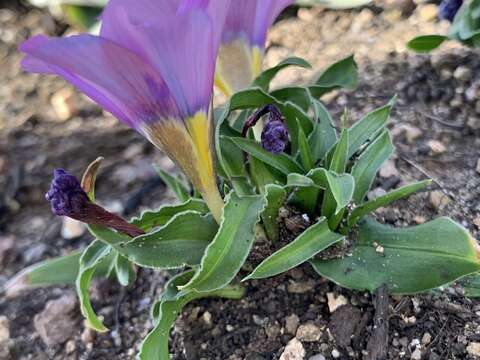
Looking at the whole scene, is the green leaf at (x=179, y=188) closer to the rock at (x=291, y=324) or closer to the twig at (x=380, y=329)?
the rock at (x=291, y=324)

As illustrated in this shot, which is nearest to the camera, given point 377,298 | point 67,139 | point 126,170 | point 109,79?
point 109,79

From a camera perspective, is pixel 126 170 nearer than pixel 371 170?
No

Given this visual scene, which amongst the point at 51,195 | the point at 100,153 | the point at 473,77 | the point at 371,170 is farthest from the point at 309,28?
the point at 51,195

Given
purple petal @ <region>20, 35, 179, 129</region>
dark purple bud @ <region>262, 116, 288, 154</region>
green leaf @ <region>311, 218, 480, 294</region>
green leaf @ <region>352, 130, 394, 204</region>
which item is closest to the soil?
green leaf @ <region>311, 218, 480, 294</region>

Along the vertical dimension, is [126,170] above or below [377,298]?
below

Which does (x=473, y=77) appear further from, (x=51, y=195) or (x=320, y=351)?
(x=51, y=195)

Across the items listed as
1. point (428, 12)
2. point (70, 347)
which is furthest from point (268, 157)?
point (428, 12)
